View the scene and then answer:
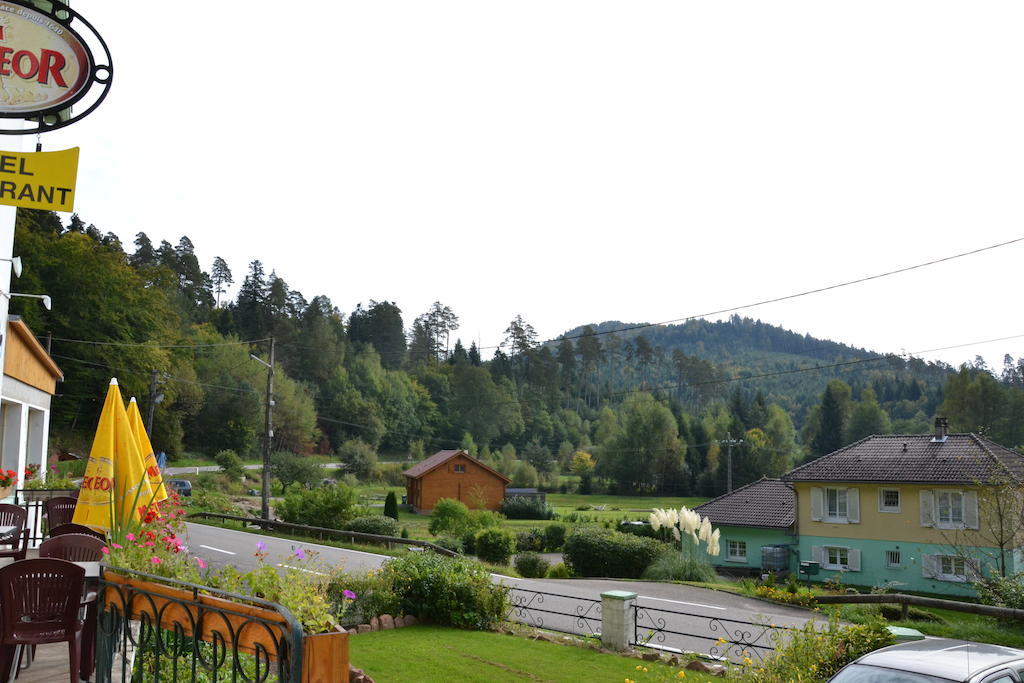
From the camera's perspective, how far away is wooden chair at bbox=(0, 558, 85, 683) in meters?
5.41

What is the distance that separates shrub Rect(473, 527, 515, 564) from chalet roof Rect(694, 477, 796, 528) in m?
12.3

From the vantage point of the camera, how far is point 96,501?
408 inches

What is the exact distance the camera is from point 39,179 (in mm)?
6812

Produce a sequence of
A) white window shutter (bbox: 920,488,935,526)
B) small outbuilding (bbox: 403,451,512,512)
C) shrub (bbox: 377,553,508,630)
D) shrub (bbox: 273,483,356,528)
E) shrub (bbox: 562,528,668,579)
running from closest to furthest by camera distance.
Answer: shrub (bbox: 377,553,508,630)
shrub (bbox: 562,528,668,579)
white window shutter (bbox: 920,488,935,526)
shrub (bbox: 273,483,356,528)
small outbuilding (bbox: 403,451,512,512)

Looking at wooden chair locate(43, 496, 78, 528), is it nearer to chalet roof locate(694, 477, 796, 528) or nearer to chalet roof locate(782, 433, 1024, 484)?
chalet roof locate(782, 433, 1024, 484)

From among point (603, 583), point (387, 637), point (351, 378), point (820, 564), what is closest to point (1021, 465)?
point (820, 564)

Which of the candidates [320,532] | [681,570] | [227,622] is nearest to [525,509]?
[320,532]

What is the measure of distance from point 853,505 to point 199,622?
3301cm

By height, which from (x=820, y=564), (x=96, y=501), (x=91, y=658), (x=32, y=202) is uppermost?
(x=32, y=202)

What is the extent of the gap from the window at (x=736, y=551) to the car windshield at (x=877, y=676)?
102 ft

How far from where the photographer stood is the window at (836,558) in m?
32.7

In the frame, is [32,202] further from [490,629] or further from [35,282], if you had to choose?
[35,282]

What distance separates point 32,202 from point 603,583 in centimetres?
2027

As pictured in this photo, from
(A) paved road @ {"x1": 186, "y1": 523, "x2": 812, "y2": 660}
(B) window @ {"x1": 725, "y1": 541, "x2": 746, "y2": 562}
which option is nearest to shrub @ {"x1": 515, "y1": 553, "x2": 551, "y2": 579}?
(A) paved road @ {"x1": 186, "y1": 523, "x2": 812, "y2": 660}
